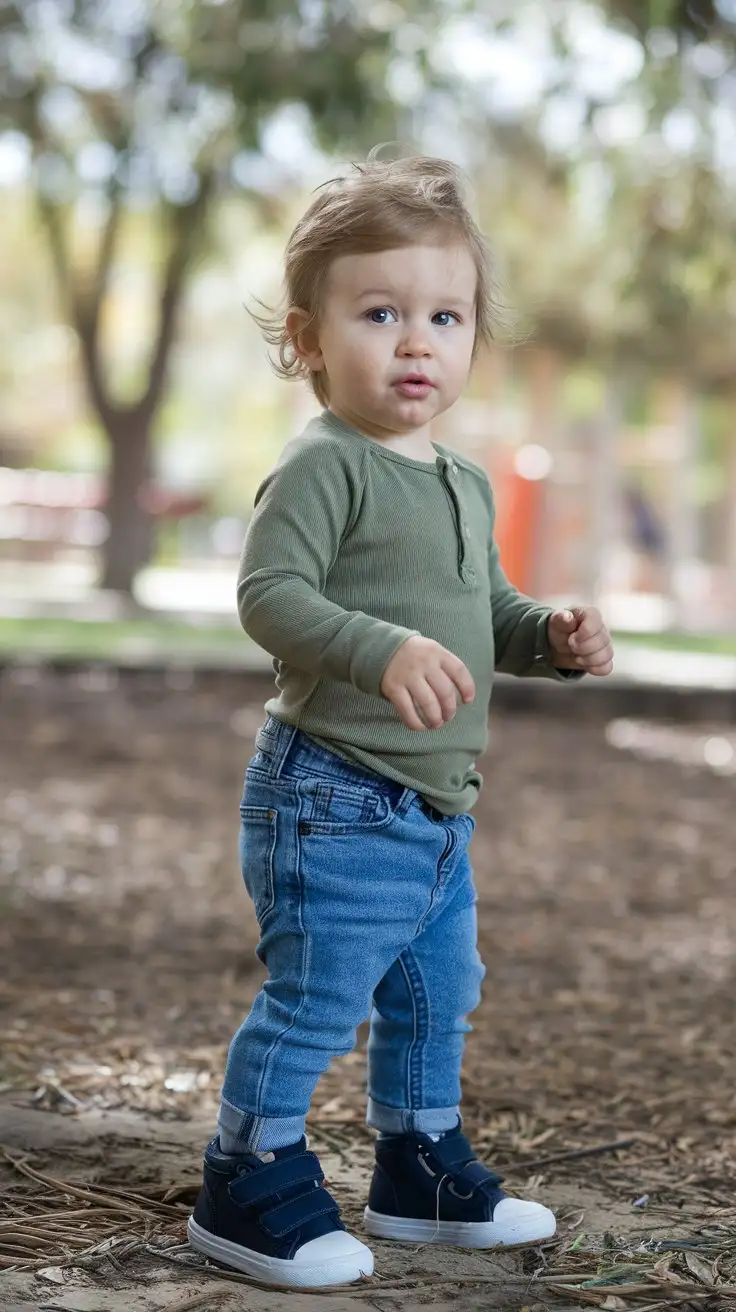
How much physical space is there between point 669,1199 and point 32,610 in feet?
37.9

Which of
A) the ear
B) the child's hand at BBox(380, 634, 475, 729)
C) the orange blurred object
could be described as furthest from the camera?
the orange blurred object

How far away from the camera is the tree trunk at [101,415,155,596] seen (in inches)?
550

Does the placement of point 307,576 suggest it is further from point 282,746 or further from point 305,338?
point 305,338

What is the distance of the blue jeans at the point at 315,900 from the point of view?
6.67ft

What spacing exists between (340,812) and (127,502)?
1232 centimetres

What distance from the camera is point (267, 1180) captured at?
204 cm

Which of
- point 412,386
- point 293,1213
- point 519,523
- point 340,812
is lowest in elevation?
point 293,1213

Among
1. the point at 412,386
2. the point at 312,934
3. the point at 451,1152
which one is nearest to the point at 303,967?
the point at 312,934

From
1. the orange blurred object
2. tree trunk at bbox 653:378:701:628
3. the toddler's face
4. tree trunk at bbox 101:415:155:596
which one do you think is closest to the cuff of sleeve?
the toddler's face

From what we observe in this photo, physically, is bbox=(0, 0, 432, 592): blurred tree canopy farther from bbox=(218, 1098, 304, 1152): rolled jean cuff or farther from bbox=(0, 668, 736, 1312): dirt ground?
bbox=(218, 1098, 304, 1152): rolled jean cuff

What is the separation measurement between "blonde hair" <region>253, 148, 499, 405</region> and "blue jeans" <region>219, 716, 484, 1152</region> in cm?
51

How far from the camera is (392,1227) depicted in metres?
2.21

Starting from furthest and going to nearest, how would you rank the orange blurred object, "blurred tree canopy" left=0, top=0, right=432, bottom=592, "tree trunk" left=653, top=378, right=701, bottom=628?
"tree trunk" left=653, top=378, right=701, bottom=628
the orange blurred object
"blurred tree canopy" left=0, top=0, right=432, bottom=592

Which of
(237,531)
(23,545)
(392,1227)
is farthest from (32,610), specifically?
(237,531)
